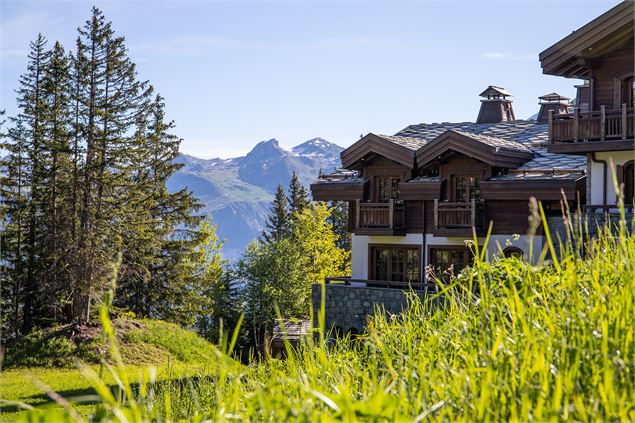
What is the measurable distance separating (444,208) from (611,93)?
6.37m

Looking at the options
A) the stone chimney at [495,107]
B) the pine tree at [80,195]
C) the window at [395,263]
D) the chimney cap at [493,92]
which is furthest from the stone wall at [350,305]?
the chimney cap at [493,92]

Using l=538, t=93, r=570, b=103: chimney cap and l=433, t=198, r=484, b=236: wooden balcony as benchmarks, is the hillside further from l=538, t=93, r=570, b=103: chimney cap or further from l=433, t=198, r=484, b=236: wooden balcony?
l=538, t=93, r=570, b=103: chimney cap

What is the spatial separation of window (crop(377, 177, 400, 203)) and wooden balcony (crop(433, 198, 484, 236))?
1834 mm

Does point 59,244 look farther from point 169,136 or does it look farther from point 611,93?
point 611,93

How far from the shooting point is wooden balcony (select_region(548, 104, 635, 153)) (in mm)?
19564

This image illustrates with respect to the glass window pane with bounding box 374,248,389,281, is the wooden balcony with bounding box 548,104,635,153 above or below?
above

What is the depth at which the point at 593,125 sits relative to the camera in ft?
66.1

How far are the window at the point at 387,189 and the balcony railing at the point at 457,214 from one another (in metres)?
1.83

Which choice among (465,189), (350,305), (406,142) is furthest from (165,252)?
(350,305)

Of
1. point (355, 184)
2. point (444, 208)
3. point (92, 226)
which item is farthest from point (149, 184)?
point (444, 208)

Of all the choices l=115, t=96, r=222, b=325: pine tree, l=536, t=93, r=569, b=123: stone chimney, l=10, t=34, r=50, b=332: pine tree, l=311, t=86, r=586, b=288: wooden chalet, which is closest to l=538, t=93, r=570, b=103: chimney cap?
l=536, t=93, r=569, b=123: stone chimney

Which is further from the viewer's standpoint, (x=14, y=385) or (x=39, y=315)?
(x=39, y=315)

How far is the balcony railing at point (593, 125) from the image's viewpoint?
19.6 meters

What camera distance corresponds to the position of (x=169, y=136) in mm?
44094
